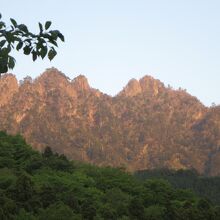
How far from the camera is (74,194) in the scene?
196 ft

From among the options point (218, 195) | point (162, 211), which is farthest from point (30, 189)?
point (218, 195)

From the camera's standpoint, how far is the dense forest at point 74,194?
4850cm

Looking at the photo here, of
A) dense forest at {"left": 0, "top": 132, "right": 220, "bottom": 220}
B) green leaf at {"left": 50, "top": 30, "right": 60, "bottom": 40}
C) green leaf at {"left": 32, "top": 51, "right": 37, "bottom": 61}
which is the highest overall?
dense forest at {"left": 0, "top": 132, "right": 220, "bottom": 220}

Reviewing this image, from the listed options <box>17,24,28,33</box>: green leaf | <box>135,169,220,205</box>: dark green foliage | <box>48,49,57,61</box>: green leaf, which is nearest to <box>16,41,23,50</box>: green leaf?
<box>17,24,28,33</box>: green leaf

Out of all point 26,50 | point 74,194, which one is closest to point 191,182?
point 74,194

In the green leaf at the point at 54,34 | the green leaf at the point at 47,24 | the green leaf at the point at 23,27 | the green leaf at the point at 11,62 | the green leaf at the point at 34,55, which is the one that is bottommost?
the green leaf at the point at 11,62

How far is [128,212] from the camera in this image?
57.0 metres

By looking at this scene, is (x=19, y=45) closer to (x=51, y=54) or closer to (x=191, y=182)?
(x=51, y=54)

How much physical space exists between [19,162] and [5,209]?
3194cm

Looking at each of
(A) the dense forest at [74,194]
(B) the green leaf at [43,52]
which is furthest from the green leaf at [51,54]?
(A) the dense forest at [74,194]

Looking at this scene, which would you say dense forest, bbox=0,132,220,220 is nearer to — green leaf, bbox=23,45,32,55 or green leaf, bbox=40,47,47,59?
green leaf, bbox=23,45,32,55

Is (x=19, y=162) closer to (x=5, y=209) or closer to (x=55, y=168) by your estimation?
(x=55, y=168)

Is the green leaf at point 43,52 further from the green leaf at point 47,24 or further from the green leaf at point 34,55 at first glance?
the green leaf at point 47,24

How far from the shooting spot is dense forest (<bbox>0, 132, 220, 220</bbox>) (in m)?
48.5
